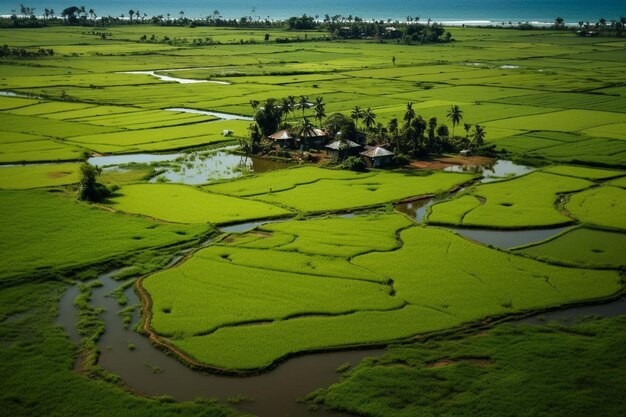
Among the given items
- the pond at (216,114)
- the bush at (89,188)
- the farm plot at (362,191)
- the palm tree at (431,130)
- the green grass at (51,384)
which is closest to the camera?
the green grass at (51,384)

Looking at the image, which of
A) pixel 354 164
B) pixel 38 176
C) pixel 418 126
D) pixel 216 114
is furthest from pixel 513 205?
pixel 216 114

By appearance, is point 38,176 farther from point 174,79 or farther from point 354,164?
point 174,79

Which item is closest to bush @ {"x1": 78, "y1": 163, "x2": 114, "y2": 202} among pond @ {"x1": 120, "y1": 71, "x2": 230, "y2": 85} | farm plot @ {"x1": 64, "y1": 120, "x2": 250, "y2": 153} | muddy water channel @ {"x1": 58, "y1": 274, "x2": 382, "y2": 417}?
farm plot @ {"x1": 64, "y1": 120, "x2": 250, "y2": 153}

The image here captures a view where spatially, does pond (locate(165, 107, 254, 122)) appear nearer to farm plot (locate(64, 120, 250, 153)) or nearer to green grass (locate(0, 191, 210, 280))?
farm plot (locate(64, 120, 250, 153))

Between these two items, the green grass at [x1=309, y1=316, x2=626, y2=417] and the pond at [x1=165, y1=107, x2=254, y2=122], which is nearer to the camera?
the green grass at [x1=309, y1=316, x2=626, y2=417]

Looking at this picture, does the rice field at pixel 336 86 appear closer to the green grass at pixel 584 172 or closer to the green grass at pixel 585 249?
the green grass at pixel 584 172

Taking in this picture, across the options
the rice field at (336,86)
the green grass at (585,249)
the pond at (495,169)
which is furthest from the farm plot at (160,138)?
the green grass at (585,249)

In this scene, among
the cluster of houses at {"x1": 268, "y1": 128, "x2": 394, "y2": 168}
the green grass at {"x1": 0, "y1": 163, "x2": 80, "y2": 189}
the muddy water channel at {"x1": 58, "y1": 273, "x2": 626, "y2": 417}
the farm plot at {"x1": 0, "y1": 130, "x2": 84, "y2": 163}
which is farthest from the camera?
the farm plot at {"x1": 0, "y1": 130, "x2": 84, "y2": 163}
